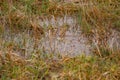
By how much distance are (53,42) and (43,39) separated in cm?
9

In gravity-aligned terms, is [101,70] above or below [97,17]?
below

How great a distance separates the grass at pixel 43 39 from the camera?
244 centimetres

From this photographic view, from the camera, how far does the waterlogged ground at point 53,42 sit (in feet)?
8.79

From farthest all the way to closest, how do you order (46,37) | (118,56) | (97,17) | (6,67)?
(97,17) < (46,37) < (118,56) < (6,67)

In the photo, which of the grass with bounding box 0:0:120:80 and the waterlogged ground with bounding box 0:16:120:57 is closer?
the grass with bounding box 0:0:120:80

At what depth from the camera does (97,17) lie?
3.06 metres

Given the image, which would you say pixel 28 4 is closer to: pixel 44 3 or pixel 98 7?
pixel 44 3

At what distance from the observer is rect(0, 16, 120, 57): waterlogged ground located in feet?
8.79

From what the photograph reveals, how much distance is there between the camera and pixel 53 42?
2795mm

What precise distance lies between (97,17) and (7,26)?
84 centimetres

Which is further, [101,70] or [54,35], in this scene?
[54,35]

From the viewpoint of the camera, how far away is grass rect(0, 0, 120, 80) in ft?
8.01

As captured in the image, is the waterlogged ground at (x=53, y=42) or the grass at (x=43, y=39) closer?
the grass at (x=43, y=39)

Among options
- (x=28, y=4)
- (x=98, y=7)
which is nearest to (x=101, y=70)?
(x=98, y=7)
